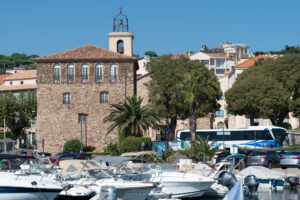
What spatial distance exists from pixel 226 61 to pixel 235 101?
235ft

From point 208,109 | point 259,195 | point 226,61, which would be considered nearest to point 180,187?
point 259,195

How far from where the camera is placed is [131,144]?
52688 mm

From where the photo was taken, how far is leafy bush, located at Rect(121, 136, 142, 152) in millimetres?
52656

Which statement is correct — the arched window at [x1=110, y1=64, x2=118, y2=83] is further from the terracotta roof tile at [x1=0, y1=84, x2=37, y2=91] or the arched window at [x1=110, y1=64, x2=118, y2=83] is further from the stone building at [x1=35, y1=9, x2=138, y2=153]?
the terracotta roof tile at [x1=0, y1=84, x2=37, y2=91]

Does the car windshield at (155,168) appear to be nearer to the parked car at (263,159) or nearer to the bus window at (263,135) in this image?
the parked car at (263,159)

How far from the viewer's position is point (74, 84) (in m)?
61.2

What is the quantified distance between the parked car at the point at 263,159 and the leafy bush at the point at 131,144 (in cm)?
1494

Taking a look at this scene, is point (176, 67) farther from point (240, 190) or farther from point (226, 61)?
point (226, 61)

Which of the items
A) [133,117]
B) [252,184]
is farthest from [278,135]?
[252,184]

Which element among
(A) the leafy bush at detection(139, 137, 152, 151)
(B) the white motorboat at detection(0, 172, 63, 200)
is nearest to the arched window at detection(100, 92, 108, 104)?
(A) the leafy bush at detection(139, 137, 152, 151)

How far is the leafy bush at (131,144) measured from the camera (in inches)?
2073

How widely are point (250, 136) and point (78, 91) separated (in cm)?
1861

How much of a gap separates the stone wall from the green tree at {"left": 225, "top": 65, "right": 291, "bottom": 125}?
15.7 metres

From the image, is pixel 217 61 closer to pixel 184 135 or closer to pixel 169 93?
pixel 169 93
